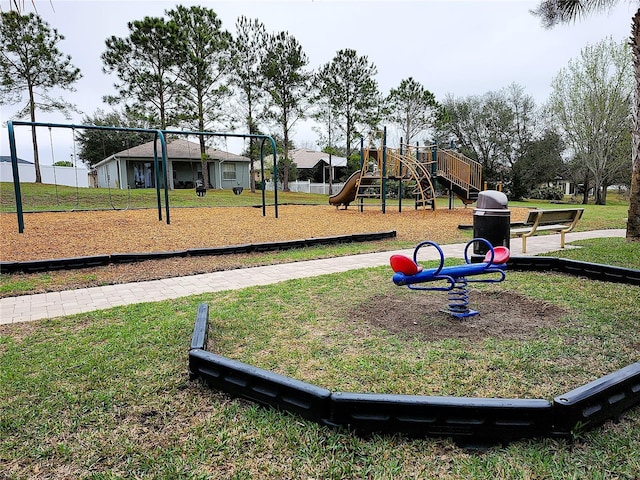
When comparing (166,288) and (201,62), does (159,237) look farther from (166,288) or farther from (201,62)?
(201,62)

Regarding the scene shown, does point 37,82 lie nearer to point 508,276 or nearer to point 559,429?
point 508,276

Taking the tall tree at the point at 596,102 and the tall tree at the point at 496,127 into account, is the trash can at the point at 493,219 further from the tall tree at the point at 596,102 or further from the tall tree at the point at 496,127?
the tall tree at the point at 496,127

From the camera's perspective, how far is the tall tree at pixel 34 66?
22.0 metres

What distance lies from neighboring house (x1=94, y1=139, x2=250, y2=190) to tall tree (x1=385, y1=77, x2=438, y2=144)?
13.2 meters

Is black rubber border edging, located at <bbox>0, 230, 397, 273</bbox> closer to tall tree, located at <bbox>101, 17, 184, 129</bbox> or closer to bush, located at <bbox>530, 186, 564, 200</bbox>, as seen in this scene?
tall tree, located at <bbox>101, 17, 184, 129</bbox>

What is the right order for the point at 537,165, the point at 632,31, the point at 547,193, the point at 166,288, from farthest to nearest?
the point at 547,193 → the point at 537,165 → the point at 632,31 → the point at 166,288

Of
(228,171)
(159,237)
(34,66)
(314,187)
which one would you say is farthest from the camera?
(314,187)

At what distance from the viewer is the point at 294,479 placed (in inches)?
72.2

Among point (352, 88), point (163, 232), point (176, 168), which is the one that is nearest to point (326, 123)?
point (352, 88)

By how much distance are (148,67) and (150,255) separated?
70.3 ft

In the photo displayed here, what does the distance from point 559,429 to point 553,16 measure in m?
12.0

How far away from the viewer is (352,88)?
101 feet

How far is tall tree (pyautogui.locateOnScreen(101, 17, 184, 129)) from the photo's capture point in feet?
76.1

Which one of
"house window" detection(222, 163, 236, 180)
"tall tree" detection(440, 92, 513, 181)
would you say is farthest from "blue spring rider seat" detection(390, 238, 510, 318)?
"tall tree" detection(440, 92, 513, 181)
